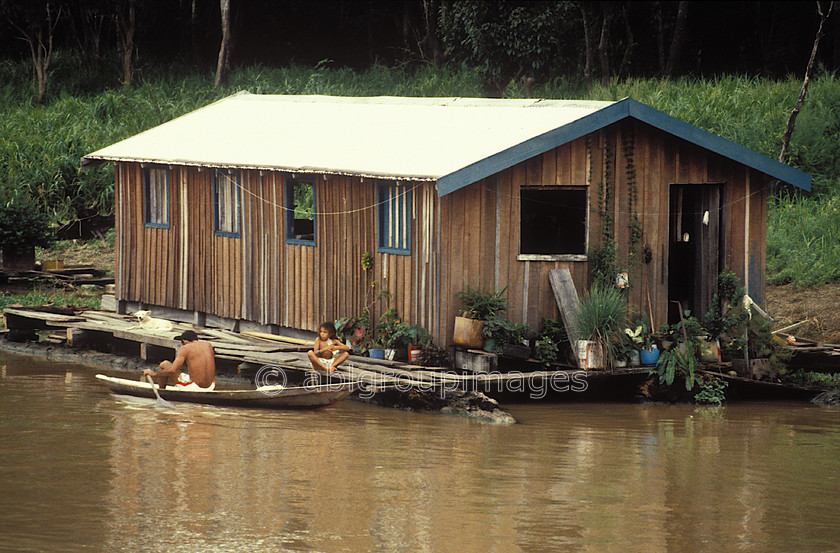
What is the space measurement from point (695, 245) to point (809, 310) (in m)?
4.58

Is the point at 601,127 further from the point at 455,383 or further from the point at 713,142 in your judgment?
the point at 455,383

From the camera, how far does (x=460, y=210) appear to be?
52.3 feet

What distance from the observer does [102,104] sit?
3434 cm

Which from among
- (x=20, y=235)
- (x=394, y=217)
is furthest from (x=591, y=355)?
(x=20, y=235)

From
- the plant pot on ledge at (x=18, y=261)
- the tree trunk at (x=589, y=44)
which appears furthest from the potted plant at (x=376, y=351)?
the tree trunk at (x=589, y=44)

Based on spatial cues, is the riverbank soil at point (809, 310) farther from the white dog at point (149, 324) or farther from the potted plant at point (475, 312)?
the white dog at point (149, 324)

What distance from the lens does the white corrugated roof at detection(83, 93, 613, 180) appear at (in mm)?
16609

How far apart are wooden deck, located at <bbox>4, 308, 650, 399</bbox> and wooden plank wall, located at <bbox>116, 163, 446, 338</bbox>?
0.66 meters

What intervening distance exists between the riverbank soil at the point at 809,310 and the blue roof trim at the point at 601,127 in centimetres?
385

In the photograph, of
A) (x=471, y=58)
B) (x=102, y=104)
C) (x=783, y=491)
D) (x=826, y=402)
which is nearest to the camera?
(x=783, y=491)

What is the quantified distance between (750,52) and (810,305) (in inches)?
826

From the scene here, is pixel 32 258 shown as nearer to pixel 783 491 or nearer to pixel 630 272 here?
pixel 630 272

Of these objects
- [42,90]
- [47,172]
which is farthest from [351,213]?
[42,90]

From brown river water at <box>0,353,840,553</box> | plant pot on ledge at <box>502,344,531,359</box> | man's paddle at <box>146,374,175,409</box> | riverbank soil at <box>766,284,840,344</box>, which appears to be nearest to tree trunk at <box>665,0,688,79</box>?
riverbank soil at <box>766,284,840,344</box>
